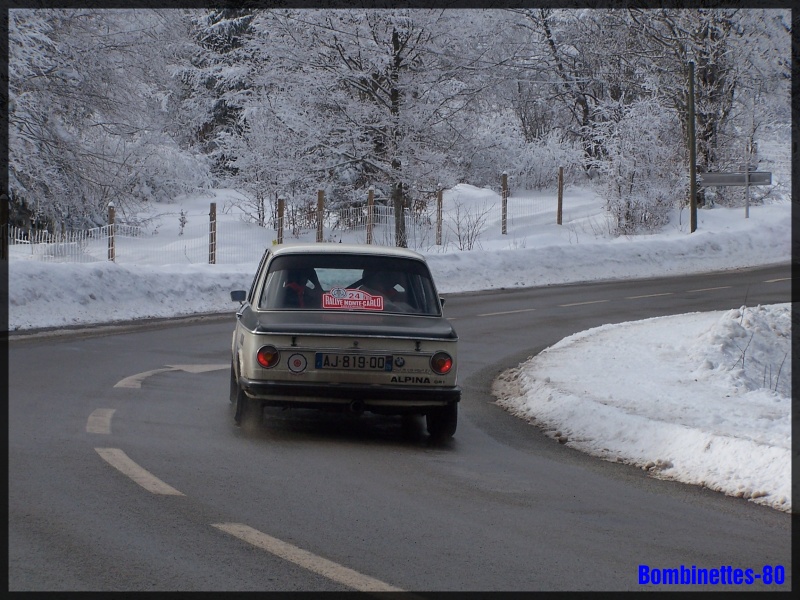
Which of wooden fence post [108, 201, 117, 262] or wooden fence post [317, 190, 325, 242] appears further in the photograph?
wooden fence post [317, 190, 325, 242]

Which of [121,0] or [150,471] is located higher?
[121,0]

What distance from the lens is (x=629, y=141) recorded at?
138ft

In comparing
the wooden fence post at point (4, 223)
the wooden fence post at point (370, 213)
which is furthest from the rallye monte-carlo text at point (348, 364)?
the wooden fence post at point (370, 213)

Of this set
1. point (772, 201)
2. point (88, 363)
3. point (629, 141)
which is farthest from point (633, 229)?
point (88, 363)

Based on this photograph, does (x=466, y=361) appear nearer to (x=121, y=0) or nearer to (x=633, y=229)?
(x=121, y=0)

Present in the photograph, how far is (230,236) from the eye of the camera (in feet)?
116

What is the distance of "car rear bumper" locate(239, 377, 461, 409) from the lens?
845 centimetres

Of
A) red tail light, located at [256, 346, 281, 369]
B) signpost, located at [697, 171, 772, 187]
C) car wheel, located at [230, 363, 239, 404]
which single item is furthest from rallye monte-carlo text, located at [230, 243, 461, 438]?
signpost, located at [697, 171, 772, 187]

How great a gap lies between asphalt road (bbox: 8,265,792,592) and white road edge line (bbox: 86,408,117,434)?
0.08 ft

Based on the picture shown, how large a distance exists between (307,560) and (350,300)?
4272mm

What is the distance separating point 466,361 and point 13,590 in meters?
9.77

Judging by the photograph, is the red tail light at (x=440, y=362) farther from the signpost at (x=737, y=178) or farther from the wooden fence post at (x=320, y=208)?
the signpost at (x=737, y=178)

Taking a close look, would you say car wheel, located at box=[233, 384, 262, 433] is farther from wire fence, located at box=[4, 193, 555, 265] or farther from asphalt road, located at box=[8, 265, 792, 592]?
wire fence, located at box=[4, 193, 555, 265]

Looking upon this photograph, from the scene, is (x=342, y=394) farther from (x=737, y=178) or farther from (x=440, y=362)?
(x=737, y=178)
